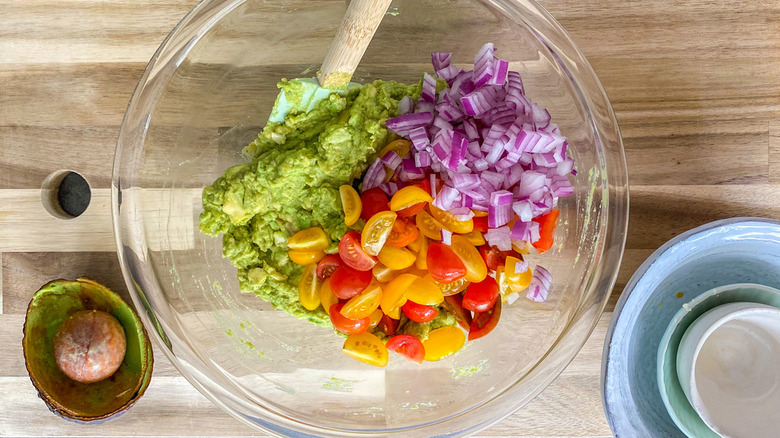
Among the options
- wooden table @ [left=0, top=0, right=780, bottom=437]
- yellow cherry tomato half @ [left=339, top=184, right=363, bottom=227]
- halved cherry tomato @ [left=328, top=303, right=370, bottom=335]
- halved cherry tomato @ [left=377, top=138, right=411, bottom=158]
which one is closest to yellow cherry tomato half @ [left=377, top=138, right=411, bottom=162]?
halved cherry tomato @ [left=377, top=138, right=411, bottom=158]

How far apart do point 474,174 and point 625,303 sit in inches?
16.7

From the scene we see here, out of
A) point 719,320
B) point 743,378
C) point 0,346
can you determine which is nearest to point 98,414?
point 0,346

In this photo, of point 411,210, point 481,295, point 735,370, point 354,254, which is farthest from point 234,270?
point 735,370

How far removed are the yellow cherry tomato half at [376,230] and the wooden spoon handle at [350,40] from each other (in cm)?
28

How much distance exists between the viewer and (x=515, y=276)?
3.99ft

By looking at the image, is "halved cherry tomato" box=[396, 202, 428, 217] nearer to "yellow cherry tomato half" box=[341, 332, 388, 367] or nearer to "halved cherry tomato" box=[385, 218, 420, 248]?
"halved cherry tomato" box=[385, 218, 420, 248]

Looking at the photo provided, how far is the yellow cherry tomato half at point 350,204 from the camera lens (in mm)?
1181

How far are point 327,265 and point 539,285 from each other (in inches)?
17.6

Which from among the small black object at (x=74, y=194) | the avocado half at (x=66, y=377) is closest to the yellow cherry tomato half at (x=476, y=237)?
the avocado half at (x=66, y=377)

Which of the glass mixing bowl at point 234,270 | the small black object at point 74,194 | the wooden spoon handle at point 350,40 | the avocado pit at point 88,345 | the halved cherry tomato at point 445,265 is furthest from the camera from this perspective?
the small black object at point 74,194

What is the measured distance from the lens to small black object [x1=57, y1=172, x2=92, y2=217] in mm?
1545

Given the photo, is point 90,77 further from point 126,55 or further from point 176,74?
point 176,74

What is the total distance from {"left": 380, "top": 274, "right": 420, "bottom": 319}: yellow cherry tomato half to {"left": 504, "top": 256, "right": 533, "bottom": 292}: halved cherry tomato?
18 cm

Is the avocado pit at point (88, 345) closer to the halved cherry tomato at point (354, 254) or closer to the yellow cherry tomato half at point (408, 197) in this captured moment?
the halved cherry tomato at point (354, 254)
